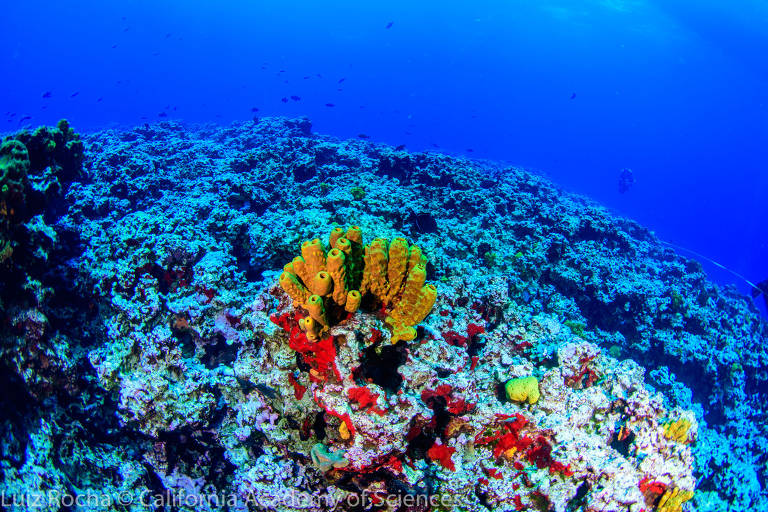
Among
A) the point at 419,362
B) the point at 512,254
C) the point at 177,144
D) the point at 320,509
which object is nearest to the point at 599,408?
the point at 419,362

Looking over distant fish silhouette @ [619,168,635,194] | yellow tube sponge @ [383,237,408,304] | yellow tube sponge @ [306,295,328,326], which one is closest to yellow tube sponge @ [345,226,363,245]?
yellow tube sponge @ [383,237,408,304]

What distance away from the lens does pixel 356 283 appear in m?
3.16

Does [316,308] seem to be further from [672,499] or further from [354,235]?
[672,499]

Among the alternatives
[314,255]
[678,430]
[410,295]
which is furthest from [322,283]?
[678,430]

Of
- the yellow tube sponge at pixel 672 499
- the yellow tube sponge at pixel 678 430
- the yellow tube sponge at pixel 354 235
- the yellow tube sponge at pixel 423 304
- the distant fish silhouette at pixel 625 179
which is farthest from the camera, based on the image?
the distant fish silhouette at pixel 625 179

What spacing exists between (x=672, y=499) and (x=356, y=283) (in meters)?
4.10

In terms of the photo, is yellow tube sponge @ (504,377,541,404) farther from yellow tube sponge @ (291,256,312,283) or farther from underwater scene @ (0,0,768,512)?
yellow tube sponge @ (291,256,312,283)

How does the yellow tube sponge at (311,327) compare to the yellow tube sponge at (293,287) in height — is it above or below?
below

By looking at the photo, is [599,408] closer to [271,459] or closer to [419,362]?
[419,362]

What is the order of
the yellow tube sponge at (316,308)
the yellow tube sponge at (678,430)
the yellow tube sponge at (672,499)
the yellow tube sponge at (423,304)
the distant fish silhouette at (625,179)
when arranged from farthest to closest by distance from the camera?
1. the distant fish silhouette at (625,179)
2. the yellow tube sponge at (678,430)
3. the yellow tube sponge at (672,499)
4. the yellow tube sponge at (423,304)
5. the yellow tube sponge at (316,308)

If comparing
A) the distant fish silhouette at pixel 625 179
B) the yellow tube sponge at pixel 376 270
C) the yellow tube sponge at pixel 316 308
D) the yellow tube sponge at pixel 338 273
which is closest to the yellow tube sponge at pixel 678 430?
the yellow tube sponge at pixel 376 270

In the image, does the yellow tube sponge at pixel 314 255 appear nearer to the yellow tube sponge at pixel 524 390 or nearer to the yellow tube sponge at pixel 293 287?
the yellow tube sponge at pixel 293 287

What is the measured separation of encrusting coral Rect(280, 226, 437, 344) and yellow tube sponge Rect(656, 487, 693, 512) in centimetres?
→ 335

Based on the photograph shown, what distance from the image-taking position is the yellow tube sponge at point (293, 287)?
2930 mm
